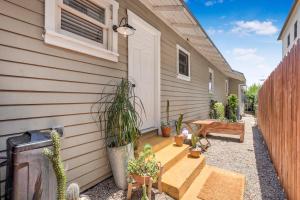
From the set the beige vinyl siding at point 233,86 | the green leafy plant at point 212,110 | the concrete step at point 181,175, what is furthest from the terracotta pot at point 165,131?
the beige vinyl siding at point 233,86

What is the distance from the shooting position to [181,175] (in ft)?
9.55

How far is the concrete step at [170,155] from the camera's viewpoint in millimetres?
3113

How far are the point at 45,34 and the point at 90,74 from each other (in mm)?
753

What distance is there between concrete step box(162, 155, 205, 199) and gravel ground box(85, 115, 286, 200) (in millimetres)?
122

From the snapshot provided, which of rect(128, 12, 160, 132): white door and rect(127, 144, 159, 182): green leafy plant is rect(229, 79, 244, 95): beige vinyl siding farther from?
rect(127, 144, 159, 182): green leafy plant

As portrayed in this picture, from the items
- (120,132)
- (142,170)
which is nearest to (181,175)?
(142,170)

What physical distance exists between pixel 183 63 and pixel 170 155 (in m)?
3.76

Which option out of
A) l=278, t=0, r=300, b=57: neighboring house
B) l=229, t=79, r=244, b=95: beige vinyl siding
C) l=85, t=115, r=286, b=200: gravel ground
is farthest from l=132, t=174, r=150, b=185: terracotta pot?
l=229, t=79, r=244, b=95: beige vinyl siding

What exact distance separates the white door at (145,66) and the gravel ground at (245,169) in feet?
5.12

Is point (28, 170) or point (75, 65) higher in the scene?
point (75, 65)

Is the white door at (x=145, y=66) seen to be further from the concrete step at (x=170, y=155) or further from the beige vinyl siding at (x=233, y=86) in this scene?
the beige vinyl siding at (x=233, y=86)

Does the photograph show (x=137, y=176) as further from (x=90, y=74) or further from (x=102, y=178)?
(x=90, y=74)

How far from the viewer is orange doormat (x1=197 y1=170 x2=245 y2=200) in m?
2.66

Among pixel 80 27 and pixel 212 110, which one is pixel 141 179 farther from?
pixel 212 110
